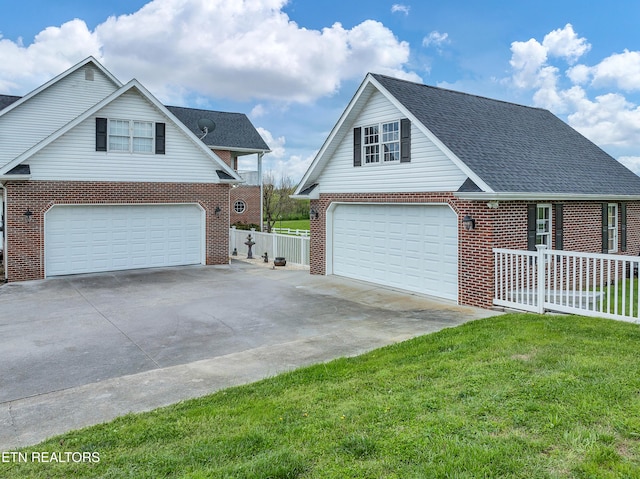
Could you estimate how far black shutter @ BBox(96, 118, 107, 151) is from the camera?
1602 cm

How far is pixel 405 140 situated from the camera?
1258 centimetres

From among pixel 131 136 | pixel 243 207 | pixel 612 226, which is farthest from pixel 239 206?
pixel 612 226

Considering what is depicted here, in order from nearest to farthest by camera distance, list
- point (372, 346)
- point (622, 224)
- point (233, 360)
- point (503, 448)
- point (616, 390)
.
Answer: point (503, 448)
point (616, 390)
point (233, 360)
point (372, 346)
point (622, 224)

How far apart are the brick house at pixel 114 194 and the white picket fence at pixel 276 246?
2385mm

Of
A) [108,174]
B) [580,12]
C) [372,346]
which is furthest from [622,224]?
Answer: [108,174]

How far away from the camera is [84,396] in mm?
5879

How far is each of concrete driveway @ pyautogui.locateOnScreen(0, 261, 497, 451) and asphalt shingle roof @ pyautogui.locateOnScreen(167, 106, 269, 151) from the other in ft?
57.3

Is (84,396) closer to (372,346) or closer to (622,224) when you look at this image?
(372,346)

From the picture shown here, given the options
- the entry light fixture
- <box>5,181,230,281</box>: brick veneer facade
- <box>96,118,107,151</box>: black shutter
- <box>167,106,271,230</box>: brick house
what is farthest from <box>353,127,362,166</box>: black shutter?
<box>167,106,271,230</box>: brick house

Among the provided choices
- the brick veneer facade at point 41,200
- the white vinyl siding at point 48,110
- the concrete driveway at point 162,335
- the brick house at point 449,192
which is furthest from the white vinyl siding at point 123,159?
the white vinyl siding at point 48,110

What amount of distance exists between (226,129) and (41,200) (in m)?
17.9

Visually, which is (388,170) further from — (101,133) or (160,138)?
(101,133)

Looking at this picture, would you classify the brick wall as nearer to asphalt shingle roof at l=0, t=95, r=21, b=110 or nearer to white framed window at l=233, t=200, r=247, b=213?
white framed window at l=233, t=200, r=247, b=213

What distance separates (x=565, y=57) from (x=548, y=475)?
19144mm
